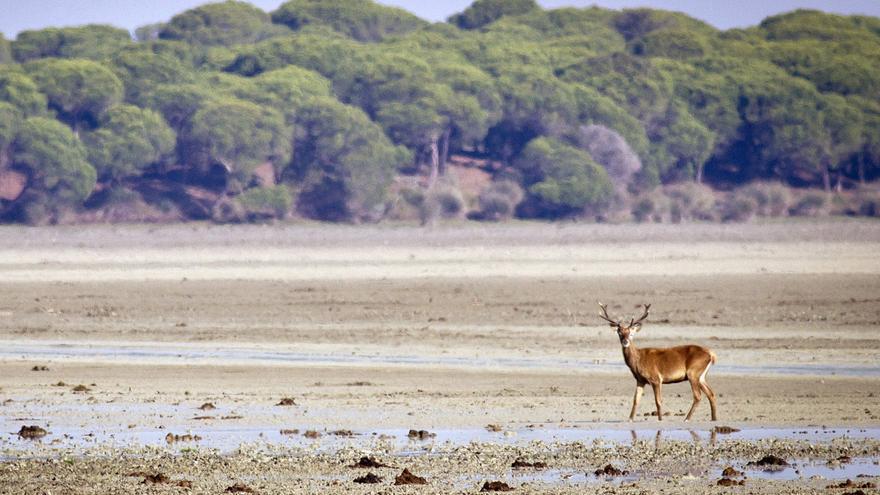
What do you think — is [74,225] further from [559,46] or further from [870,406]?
[870,406]

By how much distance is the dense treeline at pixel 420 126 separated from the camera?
59.6m

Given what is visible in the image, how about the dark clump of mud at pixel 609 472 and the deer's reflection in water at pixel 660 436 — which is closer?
the dark clump of mud at pixel 609 472

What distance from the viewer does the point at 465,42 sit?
3066 inches

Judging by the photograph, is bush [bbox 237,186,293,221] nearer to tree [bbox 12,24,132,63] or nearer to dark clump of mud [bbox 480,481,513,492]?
tree [bbox 12,24,132,63]

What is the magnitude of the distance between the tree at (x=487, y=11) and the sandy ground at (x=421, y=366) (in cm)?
5413

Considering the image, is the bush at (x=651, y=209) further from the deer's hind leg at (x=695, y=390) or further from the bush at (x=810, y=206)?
the deer's hind leg at (x=695, y=390)

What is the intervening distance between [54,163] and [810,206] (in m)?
31.2

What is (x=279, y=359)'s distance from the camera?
20.6 metres

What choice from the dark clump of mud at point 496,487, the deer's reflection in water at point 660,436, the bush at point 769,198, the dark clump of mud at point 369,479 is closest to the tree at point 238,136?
the bush at point 769,198

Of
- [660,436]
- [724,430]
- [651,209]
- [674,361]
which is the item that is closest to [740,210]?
[651,209]

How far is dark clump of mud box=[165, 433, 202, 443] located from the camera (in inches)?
534

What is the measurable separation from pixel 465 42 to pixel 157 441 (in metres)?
65.5

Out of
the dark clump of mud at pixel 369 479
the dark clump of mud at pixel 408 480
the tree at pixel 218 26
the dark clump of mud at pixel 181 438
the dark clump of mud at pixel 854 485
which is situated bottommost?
the dark clump of mud at pixel 181 438

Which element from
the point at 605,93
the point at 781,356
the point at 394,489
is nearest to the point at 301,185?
the point at 605,93
